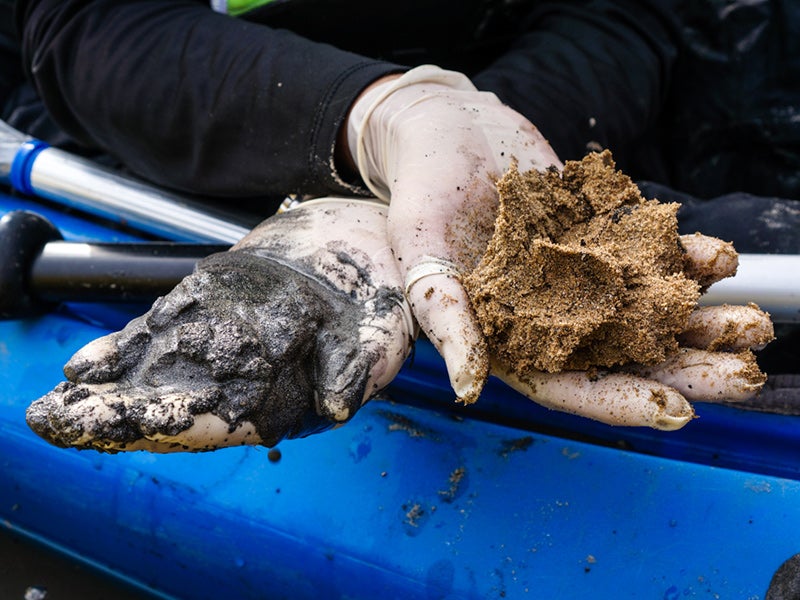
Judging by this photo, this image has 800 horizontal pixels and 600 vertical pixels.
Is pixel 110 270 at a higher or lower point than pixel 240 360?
lower

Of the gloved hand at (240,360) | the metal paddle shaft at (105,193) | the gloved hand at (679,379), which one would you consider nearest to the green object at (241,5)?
the metal paddle shaft at (105,193)

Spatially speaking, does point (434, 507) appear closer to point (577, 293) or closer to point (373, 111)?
point (577, 293)

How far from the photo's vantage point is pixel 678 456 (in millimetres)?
1060

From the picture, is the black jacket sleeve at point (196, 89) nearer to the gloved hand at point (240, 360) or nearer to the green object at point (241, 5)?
the green object at point (241, 5)

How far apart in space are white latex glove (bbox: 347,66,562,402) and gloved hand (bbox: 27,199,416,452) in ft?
0.18

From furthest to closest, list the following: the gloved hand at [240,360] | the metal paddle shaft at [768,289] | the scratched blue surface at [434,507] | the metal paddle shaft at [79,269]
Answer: the metal paddle shaft at [79,269] < the metal paddle shaft at [768,289] < the scratched blue surface at [434,507] < the gloved hand at [240,360]

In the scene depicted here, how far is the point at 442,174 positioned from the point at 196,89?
23.4 inches

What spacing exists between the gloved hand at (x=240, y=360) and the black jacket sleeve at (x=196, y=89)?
0.38 metres

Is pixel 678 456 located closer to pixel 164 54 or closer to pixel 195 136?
pixel 195 136

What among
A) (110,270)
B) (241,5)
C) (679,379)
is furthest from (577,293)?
(241,5)

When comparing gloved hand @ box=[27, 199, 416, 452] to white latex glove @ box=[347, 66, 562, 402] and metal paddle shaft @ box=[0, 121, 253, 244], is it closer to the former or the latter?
white latex glove @ box=[347, 66, 562, 402]

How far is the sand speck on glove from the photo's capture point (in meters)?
0.79

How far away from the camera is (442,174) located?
946 millimetres

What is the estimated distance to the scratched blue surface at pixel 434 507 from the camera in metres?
0.89
